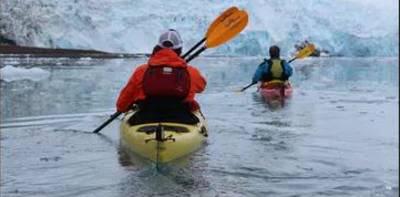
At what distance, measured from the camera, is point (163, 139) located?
4.33 m

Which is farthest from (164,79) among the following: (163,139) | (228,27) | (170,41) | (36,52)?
(36,52)

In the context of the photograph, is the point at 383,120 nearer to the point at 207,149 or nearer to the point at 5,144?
the point at 207,149

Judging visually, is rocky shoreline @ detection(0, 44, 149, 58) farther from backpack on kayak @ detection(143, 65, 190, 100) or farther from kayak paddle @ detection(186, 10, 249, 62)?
backpack on kayak @ detection(143, 65, 190, 100)

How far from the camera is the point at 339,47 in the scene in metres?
44.1

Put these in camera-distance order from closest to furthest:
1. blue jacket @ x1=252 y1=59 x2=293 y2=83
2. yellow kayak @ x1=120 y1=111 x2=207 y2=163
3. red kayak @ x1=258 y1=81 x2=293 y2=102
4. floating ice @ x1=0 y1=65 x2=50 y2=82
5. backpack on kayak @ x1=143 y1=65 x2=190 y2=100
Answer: yellow kayak @ x1=120 y1=111 x2=207 y2=163 < backpack on kayak @ x1=143 y1=65 x2=190 y2=100 < blue jacket @ x1=252 y1=59 x2=293 y2=83 < red kayak @ x1=258 y1=81 x2=293 y2=102 < floating ice @ x1=0 y1=65 x2=50 y2=82

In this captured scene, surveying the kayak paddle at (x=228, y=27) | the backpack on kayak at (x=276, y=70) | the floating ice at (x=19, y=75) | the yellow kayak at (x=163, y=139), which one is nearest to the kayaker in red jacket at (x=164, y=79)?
the yellow kayak at (x=163, y=139)

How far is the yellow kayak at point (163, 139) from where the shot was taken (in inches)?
171

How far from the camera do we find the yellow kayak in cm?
434

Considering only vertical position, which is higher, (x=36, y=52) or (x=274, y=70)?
(x=36, y=52)

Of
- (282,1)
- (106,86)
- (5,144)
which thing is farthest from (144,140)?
(282,1)

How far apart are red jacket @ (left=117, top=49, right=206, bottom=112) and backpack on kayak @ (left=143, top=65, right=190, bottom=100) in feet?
0.15

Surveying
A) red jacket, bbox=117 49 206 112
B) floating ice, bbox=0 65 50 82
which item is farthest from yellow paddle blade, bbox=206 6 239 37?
floating ice, bbox=0 65 50 82

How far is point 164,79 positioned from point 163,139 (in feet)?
1.85

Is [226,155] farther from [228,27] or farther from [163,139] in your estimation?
[228,27]
